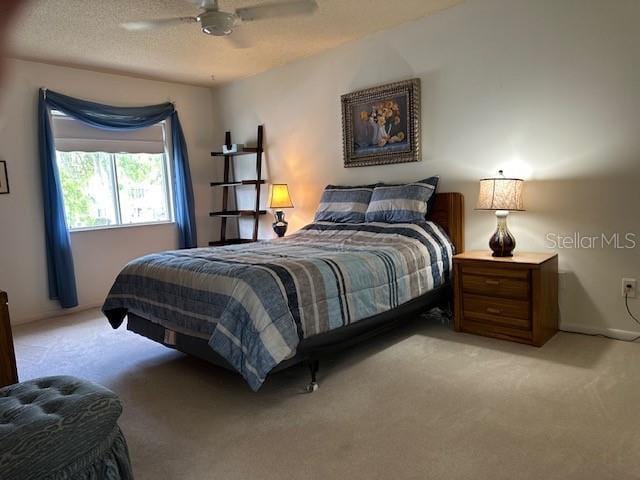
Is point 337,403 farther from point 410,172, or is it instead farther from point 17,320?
point 17,320

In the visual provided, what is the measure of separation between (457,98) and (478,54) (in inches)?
13.6

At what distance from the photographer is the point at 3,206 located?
419cm

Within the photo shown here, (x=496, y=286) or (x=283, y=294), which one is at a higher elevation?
(x=283, y=294)

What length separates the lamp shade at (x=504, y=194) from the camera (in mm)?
3098

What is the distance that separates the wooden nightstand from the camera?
2889 mm

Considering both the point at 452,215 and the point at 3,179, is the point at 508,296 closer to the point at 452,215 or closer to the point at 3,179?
the point at 452,215

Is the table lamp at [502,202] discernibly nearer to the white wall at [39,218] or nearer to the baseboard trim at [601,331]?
the baseboard trim at [601,331]

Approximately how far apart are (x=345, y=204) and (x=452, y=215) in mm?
947

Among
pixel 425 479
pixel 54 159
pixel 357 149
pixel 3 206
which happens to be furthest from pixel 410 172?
pixel 3 206

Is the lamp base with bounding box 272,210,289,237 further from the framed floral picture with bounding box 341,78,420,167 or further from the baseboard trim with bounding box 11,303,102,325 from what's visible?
the baseboard trim with bounding box 11,303,102,325

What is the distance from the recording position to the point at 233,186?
229 inches

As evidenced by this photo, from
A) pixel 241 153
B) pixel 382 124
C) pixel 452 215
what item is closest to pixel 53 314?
pixel 241 153

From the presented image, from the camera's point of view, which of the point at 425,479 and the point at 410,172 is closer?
the point at 425,479

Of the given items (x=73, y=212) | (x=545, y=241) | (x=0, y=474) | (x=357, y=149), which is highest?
(x=357, y=149)
